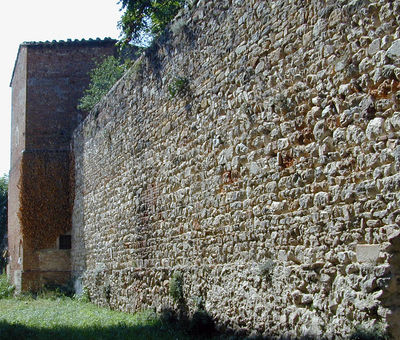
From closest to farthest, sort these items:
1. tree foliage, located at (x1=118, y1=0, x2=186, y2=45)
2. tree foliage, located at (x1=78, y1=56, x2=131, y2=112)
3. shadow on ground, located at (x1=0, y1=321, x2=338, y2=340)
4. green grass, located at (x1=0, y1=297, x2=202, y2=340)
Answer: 1. shadow on ground, located at (x1=0, y1=321, x2=338, y2=340)
2. green grass, located at (x1=0, y1=297, x2=202, y2=340)
3. tree foliage, located at (x1=118, y1=0, x2=186, y2=45)
4. tree foliage, located at (x1=78, y1=56, x2=131, y2=112)

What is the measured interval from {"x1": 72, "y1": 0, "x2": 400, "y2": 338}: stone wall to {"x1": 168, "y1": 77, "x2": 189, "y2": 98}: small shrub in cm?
4

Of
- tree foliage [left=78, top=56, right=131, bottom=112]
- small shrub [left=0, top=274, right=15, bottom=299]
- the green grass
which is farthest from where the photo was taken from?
small shrub [left=0, top=274, right=15, bottom=299]

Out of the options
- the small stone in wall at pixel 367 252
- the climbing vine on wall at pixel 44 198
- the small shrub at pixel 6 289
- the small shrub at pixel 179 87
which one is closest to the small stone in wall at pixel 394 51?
the small stone in wall at pixel 367 252

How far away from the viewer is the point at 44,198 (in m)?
18.7

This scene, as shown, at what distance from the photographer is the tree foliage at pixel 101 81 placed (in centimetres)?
1858

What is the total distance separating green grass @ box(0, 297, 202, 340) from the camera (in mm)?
8945

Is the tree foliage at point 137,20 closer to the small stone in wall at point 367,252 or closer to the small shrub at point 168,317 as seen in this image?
the small shrub at point 168,317

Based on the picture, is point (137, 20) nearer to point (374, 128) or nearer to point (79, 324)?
point (79, 324)

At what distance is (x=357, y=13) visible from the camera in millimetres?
5613

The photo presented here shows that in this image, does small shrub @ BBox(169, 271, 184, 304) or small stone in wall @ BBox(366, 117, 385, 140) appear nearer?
small stone in wall @ BBox(366, 117, 385, 140)

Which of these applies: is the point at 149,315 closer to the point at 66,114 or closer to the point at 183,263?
the point at 183,263

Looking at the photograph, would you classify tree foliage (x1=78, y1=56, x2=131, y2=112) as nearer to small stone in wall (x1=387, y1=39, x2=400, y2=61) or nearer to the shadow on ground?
the shadow on ground

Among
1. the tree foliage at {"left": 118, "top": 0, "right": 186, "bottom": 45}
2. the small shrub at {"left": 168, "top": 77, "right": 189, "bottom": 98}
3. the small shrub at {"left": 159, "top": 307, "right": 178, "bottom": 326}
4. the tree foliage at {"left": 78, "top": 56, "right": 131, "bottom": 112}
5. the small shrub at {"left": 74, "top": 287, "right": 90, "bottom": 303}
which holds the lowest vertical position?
the small shrub at {"left": 159, "top": 307, "right": 178, "bottom": 326}

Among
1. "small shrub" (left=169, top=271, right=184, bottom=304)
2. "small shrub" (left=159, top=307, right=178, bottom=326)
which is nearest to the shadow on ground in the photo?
"small shrub" (left=159, top=307, right=178, bottom=326)
